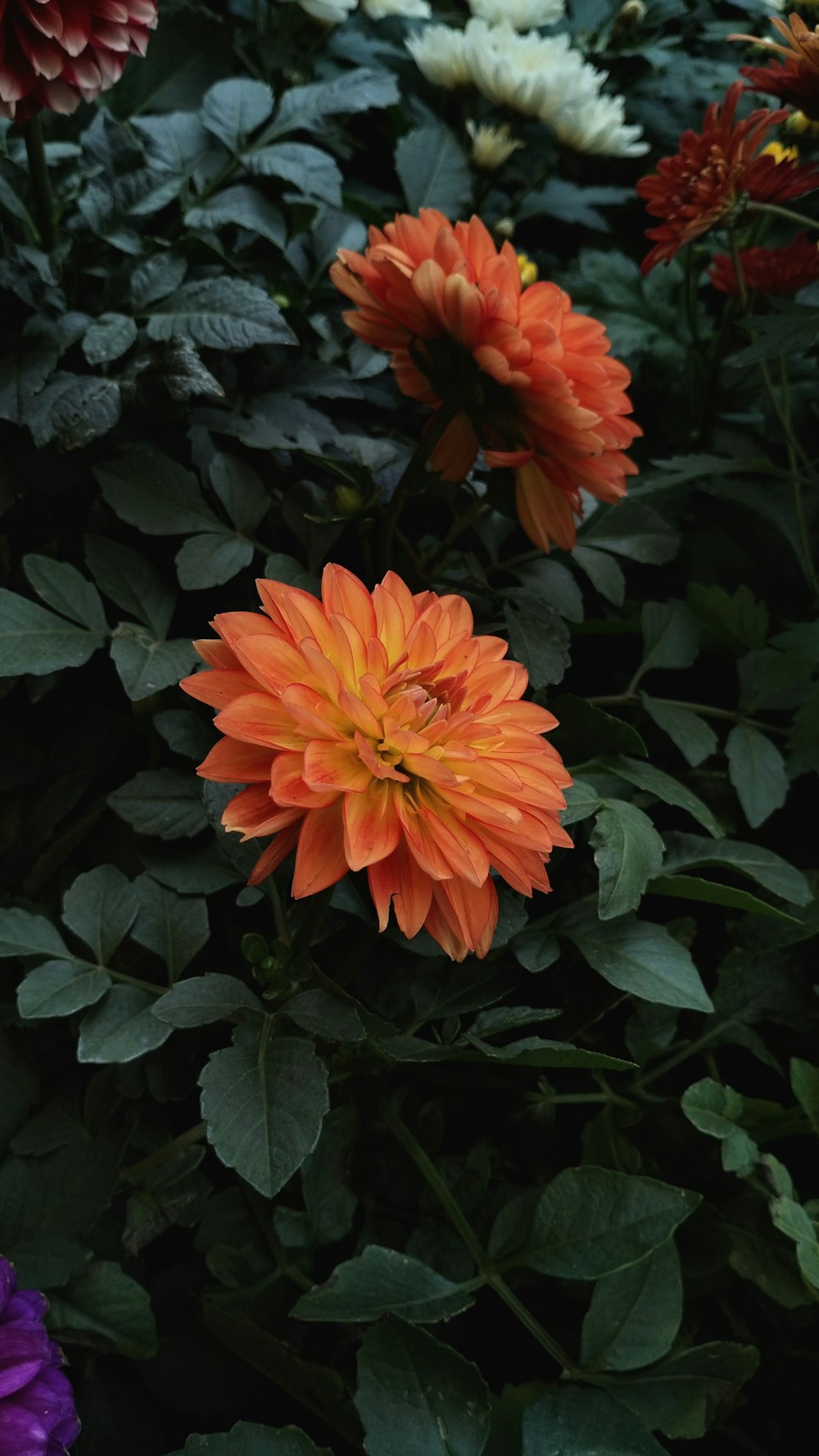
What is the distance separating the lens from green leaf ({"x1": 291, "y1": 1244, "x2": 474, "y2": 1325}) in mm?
550

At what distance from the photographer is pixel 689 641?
782 millimetres

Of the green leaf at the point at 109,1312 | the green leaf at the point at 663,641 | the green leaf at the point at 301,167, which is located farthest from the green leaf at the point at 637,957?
the green leaf at the point at 301,167

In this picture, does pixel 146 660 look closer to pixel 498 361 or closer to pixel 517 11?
pixel 498 361

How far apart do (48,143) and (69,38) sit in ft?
0.90

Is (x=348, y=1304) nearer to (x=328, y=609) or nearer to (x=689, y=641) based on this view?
(x=328, y=609)

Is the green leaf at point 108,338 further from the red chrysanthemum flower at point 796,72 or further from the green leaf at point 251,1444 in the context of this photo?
the green leaf at point 251,1444

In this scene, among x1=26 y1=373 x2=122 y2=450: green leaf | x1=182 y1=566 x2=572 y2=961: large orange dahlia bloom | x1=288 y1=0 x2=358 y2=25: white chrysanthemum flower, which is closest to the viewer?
x1=182 y1=566 x2=572 y2=961: large orange dahlia bloom

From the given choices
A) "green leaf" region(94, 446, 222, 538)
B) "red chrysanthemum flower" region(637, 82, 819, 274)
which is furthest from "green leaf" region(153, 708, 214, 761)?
"red chrysanthemum flower" region(637, 82, 819, 274)

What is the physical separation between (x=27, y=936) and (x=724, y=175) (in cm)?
65

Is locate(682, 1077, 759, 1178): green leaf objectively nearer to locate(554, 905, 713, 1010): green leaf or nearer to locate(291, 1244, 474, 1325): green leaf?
locate(554, 905, 713, 1010): green leaf

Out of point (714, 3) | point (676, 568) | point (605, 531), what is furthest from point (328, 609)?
point (714, 3)

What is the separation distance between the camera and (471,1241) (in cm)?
63

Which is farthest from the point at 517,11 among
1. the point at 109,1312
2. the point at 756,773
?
the point at 109,1312

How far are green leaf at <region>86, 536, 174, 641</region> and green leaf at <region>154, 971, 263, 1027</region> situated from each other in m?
0.23
